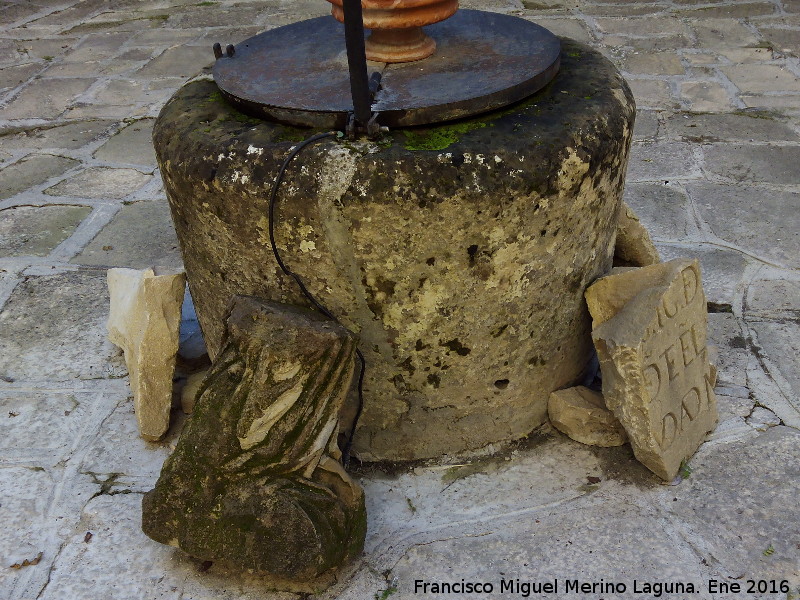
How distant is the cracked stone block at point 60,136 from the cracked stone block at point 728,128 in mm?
3418

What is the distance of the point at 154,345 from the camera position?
8.23ft

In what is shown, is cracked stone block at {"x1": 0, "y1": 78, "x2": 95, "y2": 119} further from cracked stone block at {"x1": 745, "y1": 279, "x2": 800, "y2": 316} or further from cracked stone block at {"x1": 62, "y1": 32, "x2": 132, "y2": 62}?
cracked stone block at {"x1": 745, "y1": 279, "x2": 800, "y2": 316}

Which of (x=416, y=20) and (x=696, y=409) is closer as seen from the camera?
(x=416, y=20)

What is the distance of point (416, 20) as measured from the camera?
2201mm

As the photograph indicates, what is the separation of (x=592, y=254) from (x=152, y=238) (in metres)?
2.25

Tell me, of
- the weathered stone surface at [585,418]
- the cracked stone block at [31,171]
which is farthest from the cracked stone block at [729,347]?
the cracked stone block at [31,171]

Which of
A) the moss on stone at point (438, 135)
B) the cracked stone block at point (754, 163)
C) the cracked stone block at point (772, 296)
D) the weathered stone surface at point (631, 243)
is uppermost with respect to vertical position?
the moss on stone at point (438, 135)

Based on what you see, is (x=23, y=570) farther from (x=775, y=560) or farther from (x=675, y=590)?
(x=775, y=560)

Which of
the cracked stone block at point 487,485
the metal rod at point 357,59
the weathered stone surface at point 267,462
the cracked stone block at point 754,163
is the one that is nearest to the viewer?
the metal rod at point 357,59

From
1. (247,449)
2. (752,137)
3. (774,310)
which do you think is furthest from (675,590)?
(752,137)

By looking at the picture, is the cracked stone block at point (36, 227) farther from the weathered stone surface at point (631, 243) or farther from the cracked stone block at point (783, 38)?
the cracked stone block at point (783, 38)

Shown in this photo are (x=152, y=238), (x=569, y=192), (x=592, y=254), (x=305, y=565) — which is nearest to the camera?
(x=305, y=565)

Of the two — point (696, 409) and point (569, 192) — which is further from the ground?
point (569, 192)

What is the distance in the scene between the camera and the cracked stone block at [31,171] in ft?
14.0
